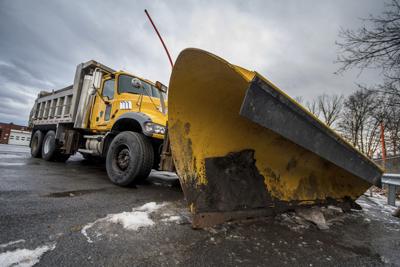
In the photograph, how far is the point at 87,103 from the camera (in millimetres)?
5355

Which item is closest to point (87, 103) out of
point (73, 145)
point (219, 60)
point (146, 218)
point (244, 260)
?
point (73, 145)

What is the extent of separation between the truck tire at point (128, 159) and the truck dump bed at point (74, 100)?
218 cm

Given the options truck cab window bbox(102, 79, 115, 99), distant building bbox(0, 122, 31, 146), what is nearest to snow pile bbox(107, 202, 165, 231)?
truck cab window bbox(102, 79, 115, 99)

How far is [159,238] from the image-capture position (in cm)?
165

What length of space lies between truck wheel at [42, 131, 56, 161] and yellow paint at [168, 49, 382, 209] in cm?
594

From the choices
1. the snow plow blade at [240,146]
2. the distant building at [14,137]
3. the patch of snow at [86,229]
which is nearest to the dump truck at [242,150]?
the snow plow blade at [240,146]

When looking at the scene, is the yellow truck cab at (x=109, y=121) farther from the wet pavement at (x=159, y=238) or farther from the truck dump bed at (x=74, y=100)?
the wet pavement at (x=159, y=238)

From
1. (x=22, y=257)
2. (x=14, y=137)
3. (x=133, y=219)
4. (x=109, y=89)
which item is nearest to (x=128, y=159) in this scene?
(x=133, y=219)

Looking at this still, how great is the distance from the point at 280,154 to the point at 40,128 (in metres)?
8.45

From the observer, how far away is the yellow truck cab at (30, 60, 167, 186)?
11.5 ft

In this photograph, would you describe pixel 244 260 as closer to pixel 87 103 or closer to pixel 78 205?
pixel 78 205

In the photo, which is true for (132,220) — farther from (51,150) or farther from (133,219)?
(51,150)

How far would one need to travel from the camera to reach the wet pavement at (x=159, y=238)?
A: 1352 millimetres

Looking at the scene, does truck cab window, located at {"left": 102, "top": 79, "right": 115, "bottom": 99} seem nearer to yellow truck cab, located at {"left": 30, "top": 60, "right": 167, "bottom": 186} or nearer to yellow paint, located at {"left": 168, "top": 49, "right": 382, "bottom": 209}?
yellow truck cab, located at {"left": 30, "top": 60, "right": 167, "bottom": 186}
